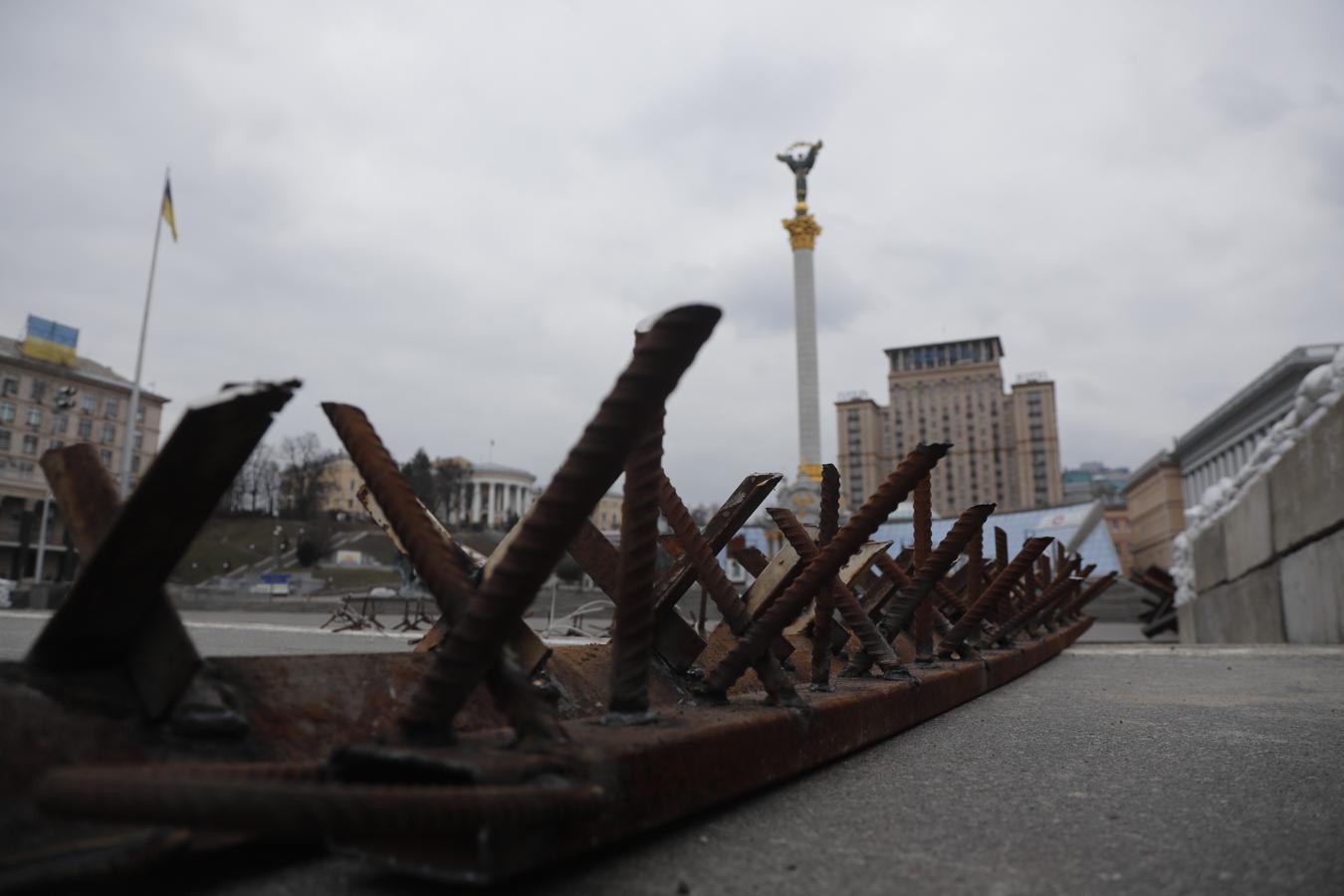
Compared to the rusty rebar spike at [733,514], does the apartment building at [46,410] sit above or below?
above

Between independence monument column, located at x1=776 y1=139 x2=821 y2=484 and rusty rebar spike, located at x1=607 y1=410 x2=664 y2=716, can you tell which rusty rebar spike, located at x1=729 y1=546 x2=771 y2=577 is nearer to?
rusty rebar spike, located at x1=607 y1=410 x2=664 y2=716

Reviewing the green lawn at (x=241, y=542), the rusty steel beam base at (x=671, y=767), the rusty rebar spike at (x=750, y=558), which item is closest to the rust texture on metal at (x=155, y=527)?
the rusty steel beam base at (x=671, y=767)

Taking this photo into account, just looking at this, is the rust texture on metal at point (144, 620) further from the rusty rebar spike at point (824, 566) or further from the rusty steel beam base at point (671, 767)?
the rusty rebar spike at point (824, 566)

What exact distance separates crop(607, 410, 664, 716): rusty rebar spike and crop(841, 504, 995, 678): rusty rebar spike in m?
1.50

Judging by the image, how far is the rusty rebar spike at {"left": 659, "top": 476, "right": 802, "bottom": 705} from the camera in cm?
209

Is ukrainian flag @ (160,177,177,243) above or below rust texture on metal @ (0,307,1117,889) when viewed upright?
above

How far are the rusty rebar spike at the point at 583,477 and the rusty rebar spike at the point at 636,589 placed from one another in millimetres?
393

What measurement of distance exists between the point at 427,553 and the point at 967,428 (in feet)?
444

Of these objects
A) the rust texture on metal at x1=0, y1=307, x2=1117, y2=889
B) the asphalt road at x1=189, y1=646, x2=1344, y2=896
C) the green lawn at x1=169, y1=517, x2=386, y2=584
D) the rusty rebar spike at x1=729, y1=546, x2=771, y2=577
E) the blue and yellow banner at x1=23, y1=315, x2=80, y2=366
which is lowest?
the asphalt road at x1=189, y1=646, x2=1344, y2=896

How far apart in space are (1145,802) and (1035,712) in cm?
175

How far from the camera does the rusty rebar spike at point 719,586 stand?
2.09 metres

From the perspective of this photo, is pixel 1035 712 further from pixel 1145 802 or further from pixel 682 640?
pixel 682 640

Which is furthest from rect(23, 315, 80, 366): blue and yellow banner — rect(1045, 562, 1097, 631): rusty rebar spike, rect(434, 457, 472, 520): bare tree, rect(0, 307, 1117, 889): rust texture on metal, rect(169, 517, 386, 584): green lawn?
rect(0, 307, 1117, 889): rust texture on metal

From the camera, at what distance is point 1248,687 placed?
15.6 feet
